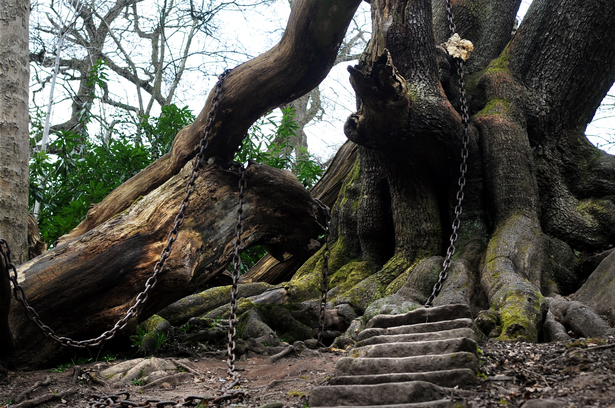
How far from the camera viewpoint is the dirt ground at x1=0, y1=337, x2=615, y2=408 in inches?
95.0

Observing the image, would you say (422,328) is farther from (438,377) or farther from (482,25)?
(482,25)

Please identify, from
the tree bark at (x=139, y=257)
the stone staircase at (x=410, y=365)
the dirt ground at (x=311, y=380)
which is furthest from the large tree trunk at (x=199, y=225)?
the stone staircase at (x=410, y=365)

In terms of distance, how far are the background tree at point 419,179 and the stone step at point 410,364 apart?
1136 mm

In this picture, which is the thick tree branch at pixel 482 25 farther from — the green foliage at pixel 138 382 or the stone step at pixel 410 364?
the green foliage at pixel 138 382

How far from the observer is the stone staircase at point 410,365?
2.46m

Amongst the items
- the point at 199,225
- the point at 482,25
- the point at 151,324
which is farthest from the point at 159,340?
the point at 482,25

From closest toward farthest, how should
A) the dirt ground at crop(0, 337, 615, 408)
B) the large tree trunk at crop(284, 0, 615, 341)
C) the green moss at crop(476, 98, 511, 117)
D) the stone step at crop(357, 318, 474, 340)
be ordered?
the dirt ground at crop(0, 337, 615, 408) < the stone step at crop(357, 318, 474, 340) < the large tree trunk at crop(284, 0, 615, 341) < the green moss at crop(476, 98, 511, 117)

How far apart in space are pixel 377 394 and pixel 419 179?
3.48 meters

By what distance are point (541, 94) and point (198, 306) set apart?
4613 mm

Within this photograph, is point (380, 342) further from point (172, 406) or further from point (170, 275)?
point (170, 275)

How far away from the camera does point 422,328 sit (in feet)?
10.4

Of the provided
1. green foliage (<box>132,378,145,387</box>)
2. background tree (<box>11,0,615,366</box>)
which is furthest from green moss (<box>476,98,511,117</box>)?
green foliage (<box>132,378,145,387</box>)

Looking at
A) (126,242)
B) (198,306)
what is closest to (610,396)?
(126,242)

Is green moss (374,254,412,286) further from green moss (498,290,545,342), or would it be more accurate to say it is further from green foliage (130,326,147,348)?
green foliage (130,326,147,348)
